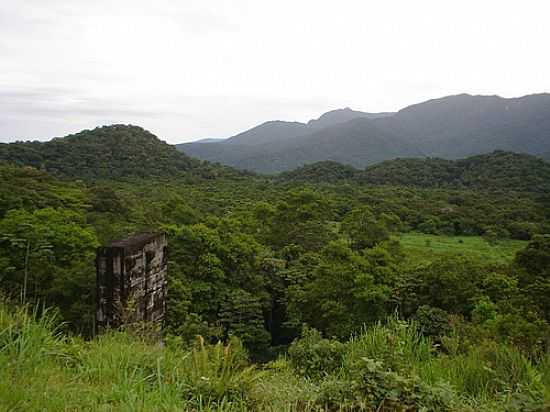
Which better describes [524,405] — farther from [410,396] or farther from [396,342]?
[396,342]

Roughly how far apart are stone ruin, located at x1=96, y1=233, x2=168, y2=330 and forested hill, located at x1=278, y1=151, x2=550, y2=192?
2842 inches

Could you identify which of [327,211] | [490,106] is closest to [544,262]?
[327,211]

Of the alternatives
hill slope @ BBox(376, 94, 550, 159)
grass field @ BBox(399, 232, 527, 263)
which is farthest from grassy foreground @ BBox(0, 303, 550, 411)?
hill slope @ BBox(376, 94, 550, 159)

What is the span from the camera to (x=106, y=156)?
71375 millimetres

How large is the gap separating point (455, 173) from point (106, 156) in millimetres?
64576

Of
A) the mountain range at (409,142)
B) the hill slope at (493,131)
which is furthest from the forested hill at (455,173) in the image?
the hill slope at (493,131)

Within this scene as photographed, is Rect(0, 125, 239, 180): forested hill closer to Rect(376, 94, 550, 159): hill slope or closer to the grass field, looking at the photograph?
the grass field

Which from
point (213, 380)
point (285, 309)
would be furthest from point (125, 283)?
point (285, 309)

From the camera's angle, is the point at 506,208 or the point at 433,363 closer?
the point at 433,363

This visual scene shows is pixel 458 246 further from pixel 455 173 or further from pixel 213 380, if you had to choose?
pixel 455 173

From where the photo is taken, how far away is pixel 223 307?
16109mm

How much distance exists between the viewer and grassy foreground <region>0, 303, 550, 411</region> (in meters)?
2.40

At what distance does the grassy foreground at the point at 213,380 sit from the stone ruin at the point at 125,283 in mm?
1367

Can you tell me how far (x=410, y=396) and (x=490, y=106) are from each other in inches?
8729
